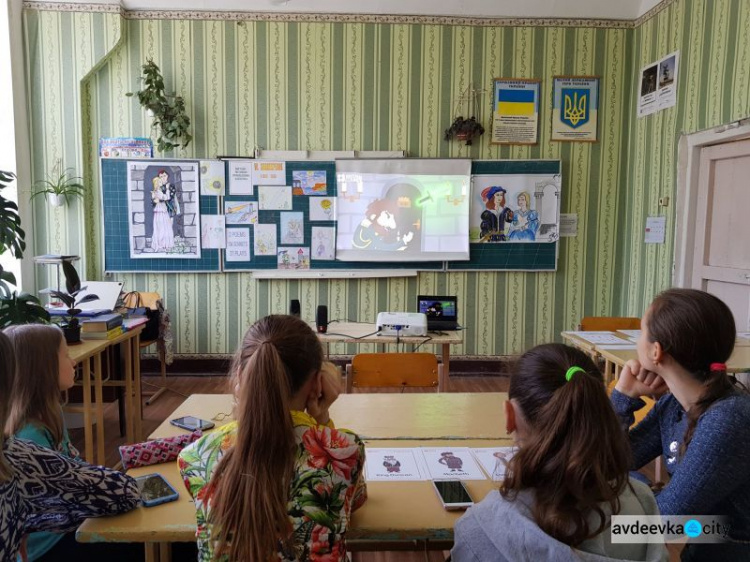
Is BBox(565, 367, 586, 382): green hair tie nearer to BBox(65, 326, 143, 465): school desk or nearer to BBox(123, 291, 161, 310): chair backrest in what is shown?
BBox(65, 326, 143, 465): school desk

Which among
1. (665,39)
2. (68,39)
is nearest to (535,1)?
(665,39)

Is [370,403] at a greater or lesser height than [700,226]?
lesser

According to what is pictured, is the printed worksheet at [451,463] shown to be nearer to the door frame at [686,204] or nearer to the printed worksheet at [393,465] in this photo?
the printed worksheet at [393,465]

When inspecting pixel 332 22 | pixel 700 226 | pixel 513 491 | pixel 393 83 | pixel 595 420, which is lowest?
pixel 513 491

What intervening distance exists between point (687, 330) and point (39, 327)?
1876mm

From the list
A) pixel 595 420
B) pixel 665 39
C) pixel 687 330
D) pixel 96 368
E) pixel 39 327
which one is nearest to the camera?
pixel 595 420

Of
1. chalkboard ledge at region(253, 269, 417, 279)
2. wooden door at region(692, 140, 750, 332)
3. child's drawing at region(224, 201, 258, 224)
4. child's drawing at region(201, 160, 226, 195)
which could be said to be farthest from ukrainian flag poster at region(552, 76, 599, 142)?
child's drawing at region(201, 160, 226, 195)

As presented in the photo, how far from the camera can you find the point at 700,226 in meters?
4.03

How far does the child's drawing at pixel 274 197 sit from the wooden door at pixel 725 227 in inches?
127

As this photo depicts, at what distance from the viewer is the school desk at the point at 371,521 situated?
1207mm

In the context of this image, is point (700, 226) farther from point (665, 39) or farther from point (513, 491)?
point (513, 491)

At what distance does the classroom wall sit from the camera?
3.56 meters

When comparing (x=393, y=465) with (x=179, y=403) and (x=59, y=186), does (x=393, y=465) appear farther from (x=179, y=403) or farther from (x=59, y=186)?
(x=59, y=186)

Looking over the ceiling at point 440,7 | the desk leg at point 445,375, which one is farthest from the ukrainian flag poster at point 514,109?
the desk leg at point 445,375
